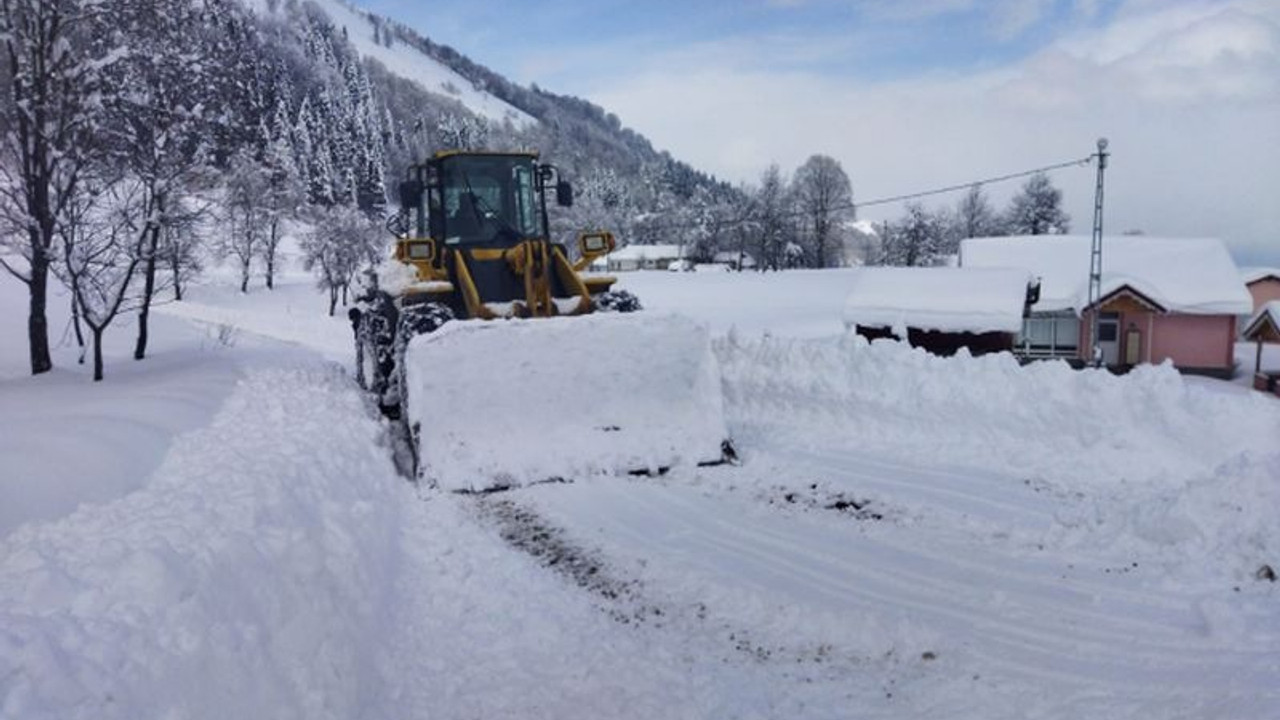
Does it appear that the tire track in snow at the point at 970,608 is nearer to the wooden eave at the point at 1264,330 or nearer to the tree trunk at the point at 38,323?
the tree trunk at the point at 38,323

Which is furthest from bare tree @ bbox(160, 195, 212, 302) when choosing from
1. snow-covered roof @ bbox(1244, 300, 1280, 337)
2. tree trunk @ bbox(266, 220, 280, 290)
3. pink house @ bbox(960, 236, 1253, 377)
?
tree trunk @ bbox(266, 220, 280, 290)

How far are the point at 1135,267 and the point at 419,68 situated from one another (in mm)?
151908

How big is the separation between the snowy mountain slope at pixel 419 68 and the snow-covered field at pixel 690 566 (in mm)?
137779

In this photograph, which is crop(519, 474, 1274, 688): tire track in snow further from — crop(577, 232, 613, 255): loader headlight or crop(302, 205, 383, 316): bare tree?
crop(302, 205, 383, 316): bare tree

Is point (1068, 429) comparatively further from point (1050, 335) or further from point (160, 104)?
point (1050, 335)

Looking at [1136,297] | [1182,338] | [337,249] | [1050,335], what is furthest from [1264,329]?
[337,249]

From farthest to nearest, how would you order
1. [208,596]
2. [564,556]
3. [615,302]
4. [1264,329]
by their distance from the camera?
[1264,329]
[615,302]
[564,556]
[208,596]

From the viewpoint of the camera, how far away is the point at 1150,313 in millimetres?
27719

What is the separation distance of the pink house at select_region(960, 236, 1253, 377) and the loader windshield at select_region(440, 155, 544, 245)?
22407 millimetres

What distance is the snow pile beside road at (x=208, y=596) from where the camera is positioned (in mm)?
2523

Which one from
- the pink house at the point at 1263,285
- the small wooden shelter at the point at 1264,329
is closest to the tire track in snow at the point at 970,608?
the small wooden shelter at the point at 1264,329

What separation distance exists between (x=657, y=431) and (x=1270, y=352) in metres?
33.8

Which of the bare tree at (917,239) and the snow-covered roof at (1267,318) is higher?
the bare tree at (917,239)

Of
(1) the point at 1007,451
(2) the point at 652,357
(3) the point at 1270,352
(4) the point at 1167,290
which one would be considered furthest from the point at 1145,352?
(2) the point at 652,357
